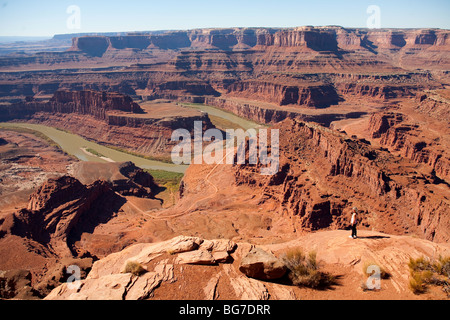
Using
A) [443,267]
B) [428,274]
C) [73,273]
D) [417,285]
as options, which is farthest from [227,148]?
[417,285]

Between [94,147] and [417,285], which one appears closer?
[417,285]

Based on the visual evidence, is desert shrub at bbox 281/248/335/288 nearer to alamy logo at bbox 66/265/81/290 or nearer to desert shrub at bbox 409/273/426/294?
desert shrub at bbox 409/273/426/294

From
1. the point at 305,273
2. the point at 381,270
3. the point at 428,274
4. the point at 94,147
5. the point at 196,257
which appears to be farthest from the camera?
the point at 94,147

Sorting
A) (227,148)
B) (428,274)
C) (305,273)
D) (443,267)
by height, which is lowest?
(227,148)

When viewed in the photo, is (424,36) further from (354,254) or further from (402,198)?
(354,254)

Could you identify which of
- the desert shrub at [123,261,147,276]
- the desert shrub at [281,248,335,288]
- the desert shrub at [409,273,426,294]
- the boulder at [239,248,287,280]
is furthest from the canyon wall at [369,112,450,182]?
the desert shrub at [123,261,147,276]

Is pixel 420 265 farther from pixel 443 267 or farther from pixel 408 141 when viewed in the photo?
pixel 408 141
